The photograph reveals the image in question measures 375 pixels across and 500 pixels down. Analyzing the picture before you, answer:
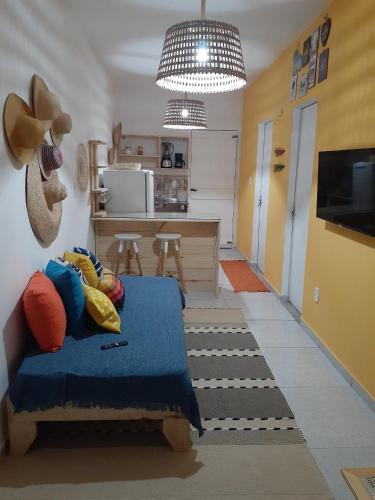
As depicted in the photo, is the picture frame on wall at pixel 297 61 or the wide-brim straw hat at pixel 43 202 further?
the picture frame on wall at pixel 297 61

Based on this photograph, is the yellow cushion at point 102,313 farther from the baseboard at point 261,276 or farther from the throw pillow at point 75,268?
the baseboard at point 261,276

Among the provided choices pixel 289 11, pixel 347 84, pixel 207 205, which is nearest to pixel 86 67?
pixel 289 11

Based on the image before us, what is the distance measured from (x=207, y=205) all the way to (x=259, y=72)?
2.49 m

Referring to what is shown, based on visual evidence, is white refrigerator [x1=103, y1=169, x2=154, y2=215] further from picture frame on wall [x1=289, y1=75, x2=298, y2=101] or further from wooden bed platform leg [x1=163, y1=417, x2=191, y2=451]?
wooden bed platform leg [x1=163, y1=417, x2=191, y2=451]

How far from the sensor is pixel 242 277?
532 cm

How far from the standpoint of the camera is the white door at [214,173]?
6789 millimetres

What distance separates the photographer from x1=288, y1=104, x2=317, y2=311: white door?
3.73 metres

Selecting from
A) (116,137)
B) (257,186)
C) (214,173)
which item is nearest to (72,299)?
(257,186)

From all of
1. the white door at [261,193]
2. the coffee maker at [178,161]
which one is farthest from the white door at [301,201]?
the coffee maker at [178,161]

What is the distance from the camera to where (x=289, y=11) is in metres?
3.24

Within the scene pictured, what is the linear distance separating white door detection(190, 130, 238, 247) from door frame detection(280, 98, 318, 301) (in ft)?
9.03

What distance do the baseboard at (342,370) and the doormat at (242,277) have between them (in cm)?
123

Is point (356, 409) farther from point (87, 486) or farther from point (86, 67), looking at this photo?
point (86, 67)

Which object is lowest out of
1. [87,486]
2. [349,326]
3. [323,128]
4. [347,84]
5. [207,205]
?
[87,486]
